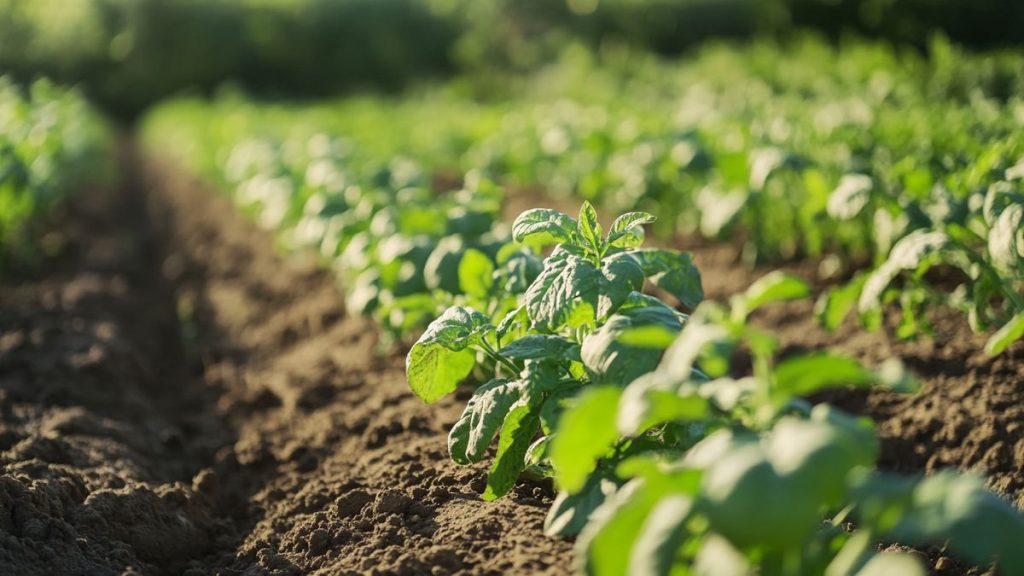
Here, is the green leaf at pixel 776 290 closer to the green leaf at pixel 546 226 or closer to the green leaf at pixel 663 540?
the green leaf at pixel 663 540

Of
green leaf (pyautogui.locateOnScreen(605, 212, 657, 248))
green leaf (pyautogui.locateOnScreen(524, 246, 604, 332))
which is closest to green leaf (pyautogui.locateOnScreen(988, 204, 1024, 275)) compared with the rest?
green leaf (pyautogui.locateOnScreen(605, 212, 657, 248))

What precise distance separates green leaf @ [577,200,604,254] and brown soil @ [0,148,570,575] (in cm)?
67

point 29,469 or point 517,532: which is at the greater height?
point 29,469

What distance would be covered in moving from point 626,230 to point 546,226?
8.3 inches

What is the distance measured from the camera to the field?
165 centimetres

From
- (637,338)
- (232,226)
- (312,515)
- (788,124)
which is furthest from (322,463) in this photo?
(232,226)

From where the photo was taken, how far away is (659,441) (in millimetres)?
2342

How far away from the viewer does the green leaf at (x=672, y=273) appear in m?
2.69

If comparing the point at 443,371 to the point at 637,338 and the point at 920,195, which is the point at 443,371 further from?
the point at 920,195

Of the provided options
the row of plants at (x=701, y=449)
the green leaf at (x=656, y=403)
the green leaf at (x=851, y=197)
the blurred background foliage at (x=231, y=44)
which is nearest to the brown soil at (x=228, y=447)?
the row of plants at (x=701, y=449)

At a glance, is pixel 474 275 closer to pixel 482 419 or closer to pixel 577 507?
pixel 482 419

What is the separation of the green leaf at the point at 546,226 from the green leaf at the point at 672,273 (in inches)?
7.2

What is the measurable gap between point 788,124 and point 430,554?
174 inches

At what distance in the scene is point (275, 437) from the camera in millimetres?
3818
